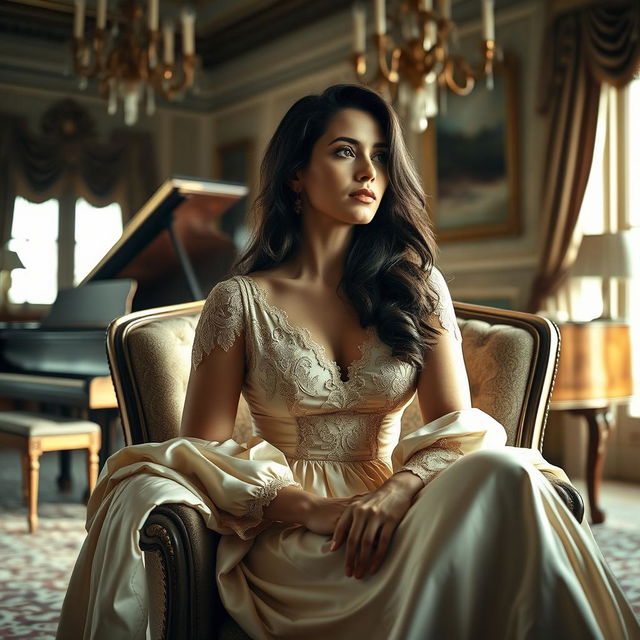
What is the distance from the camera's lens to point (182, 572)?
1672 mm

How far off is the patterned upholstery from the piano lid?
2353mm

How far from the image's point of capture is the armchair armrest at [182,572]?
1671 mm

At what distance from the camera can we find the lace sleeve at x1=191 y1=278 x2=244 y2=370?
199 cm

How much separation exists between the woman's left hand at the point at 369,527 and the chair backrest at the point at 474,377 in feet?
2.33

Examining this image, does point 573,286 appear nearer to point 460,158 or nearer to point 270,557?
point 460,158

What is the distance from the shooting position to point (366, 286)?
83.0 inches

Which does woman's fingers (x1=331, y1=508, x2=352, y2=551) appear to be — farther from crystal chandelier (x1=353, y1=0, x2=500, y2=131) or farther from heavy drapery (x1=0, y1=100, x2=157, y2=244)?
heavy drapery (x1=0, y1=100, x2=157, y2=244)

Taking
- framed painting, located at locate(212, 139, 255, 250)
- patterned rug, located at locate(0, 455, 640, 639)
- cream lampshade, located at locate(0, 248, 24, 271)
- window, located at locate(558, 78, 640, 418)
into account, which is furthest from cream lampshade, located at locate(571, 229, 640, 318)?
cream lampshade, located at locate(0, 248, 24, 271)

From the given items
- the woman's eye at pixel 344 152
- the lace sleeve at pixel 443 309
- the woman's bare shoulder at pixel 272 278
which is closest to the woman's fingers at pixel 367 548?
the lace sleeve at pixel 443 309

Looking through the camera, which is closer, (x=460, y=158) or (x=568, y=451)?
(x=568, y=451)

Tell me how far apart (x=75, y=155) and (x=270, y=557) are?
7897 millimetres

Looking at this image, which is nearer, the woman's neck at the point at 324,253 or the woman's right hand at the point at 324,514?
the woman's right hand at the point at 324,514

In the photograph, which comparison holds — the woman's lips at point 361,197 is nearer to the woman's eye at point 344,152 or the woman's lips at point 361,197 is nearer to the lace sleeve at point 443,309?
the woman's eye at point 344,152

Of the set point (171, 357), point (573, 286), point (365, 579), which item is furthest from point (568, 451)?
point (365, 579)
